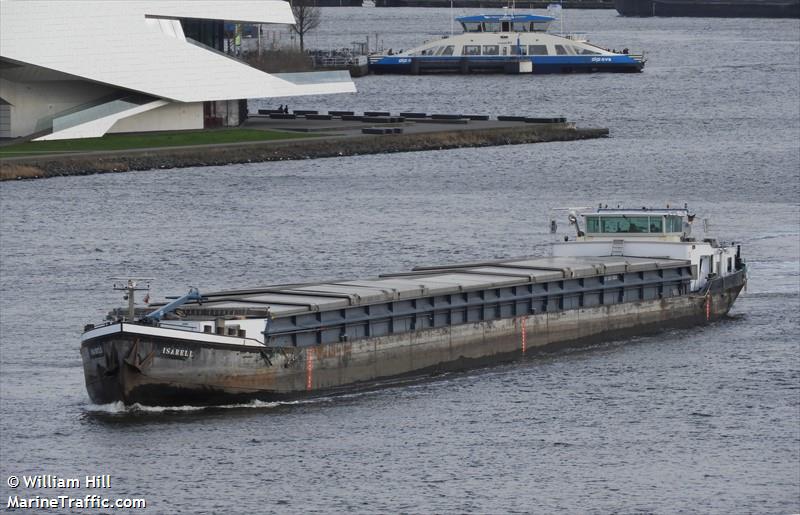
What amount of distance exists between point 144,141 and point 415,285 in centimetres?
5803

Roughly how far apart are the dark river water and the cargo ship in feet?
3.10

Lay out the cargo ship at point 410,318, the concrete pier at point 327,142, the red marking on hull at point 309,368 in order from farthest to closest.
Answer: the concrete pier at point 327,142, the red marking on hull at point 309,368, the cargo ship at point 410,318

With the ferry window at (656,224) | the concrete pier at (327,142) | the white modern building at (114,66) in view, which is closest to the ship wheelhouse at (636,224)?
the ferry window at (656,224)

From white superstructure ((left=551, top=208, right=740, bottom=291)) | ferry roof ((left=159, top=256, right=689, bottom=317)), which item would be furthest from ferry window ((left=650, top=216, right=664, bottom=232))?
ferry roof ((left=159, top=256, right=689, bottom=317))

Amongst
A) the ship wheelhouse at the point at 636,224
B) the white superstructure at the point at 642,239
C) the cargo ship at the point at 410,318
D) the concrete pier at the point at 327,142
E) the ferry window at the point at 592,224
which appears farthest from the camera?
the concrete pier at the point at 327,142

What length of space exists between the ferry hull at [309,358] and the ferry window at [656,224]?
14.8 ft

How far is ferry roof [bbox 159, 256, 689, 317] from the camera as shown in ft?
162

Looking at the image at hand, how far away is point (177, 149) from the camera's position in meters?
106

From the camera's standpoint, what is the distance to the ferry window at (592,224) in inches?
2502

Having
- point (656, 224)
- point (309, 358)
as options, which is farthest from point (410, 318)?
point (656, 224)

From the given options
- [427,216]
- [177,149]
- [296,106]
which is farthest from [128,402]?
[296,106]

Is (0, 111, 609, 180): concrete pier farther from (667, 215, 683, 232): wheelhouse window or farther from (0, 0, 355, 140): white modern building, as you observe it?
(667, 215, 683, 232): wheelhouse window

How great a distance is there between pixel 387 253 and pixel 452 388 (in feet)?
81.4

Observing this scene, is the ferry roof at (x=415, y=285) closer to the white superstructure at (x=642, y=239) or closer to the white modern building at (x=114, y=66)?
the white superstructure at (x=642, y=239)
